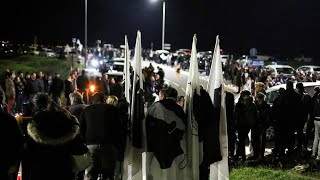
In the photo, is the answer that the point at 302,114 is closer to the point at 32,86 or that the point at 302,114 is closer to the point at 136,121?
the point at 136,121

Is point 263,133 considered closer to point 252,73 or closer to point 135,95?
point 135,95

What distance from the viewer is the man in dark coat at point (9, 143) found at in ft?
18.0

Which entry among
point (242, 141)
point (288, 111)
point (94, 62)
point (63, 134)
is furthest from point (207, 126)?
point (94, 62)

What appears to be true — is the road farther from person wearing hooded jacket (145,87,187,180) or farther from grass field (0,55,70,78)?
Answer: person wearing hooded jacket (145,87,187,180)

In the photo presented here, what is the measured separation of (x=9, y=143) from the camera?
5484 millimetres

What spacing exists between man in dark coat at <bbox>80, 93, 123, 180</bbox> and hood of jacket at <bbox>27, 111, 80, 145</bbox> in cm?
165

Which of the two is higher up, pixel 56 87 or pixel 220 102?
pixel 220 102

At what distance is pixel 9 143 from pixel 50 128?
54 cm

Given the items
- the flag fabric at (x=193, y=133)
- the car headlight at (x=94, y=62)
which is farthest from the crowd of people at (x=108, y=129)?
the car headlight at (x=94, y=62)

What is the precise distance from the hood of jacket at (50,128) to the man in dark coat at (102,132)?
1.65m

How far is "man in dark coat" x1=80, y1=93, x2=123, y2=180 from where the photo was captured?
7.55m

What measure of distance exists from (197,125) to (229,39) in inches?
2856

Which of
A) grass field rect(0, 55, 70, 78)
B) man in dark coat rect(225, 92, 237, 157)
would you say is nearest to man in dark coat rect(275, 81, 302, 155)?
man in dark coat rect(225, 92, 237, 157)

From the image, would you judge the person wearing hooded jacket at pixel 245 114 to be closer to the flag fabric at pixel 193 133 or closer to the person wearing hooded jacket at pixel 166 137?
the flag fabric at pixel 193 133
